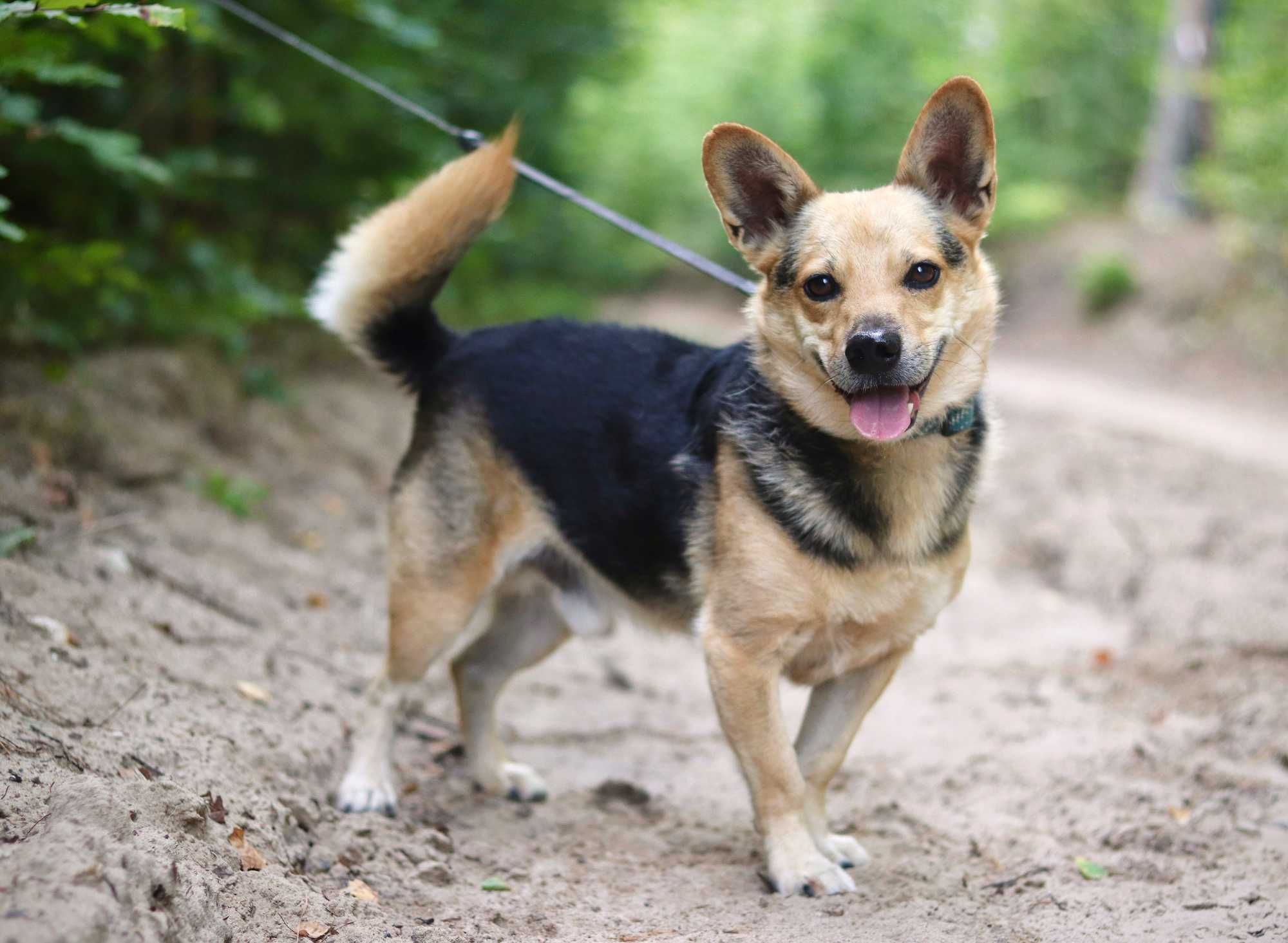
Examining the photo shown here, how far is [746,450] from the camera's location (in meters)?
3.55

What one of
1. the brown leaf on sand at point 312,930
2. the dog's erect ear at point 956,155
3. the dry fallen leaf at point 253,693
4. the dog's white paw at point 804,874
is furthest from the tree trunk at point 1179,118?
the brown leaf on sand at point 312,930

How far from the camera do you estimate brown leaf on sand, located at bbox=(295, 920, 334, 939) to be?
8.99ft

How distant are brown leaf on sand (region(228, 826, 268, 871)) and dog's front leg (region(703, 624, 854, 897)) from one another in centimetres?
137

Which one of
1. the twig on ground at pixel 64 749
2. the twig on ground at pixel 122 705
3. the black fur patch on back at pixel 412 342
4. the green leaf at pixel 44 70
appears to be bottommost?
the twig on ground at pixel 122 705

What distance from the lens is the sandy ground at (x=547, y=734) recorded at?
116 inches

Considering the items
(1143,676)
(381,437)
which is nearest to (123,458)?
(381,437)

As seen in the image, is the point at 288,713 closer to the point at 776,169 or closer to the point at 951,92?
the point at 776,169

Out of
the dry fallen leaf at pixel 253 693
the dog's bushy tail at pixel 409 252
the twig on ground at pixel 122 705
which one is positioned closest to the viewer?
the twig on ground at pixel 122 705

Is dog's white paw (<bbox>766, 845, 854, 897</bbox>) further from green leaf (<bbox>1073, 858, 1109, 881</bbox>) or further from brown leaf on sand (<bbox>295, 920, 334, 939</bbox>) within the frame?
brown leaf on sand (<bbox>295, 920, 334, 939</bbox>)

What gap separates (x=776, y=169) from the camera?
11.9 feet

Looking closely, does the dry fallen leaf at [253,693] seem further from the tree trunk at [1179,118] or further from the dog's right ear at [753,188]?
the tree trunk at [1179,118]

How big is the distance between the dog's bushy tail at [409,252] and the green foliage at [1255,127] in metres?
12.4

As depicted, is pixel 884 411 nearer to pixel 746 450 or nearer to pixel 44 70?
pixel 746 450

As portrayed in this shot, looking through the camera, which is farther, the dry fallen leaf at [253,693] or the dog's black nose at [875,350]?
the dry fallen leaf at [253,693]
